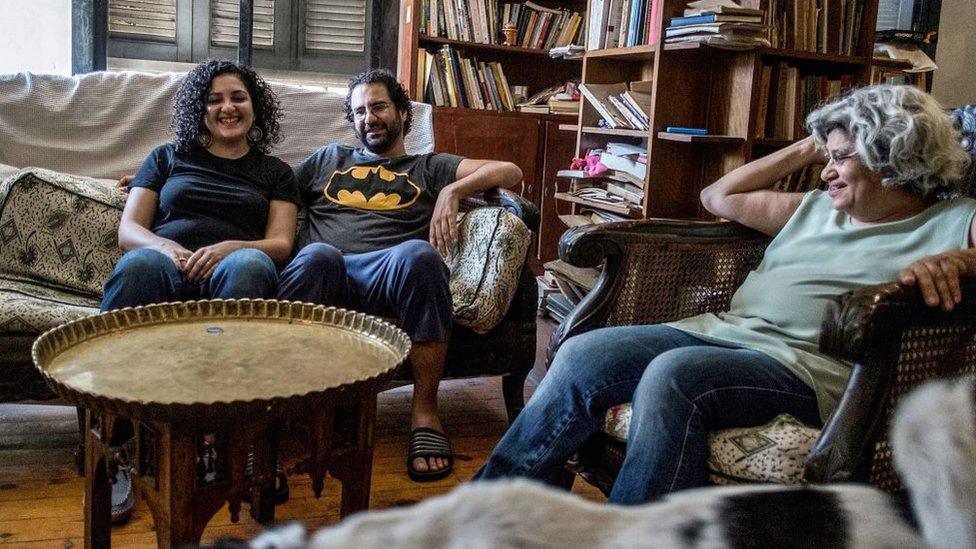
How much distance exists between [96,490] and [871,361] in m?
1.25

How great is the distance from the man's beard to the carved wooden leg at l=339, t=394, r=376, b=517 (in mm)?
1299

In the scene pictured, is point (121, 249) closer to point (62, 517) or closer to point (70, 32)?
point (62, 517)

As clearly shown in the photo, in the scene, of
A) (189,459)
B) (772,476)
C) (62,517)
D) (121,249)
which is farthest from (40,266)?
(772,476)

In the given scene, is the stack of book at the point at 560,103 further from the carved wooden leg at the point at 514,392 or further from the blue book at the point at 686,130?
the carved wooden leg at the point at 514,392

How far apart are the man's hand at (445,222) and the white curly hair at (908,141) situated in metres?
1.11

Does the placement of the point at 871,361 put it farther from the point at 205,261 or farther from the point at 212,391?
the point at 205,261

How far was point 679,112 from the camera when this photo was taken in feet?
10.2

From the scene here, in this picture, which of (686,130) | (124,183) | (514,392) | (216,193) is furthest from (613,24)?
(124,183)

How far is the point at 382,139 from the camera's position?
2.64 m

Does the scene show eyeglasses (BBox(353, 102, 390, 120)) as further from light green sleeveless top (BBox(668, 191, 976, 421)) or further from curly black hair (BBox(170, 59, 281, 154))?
light green sleeveless top (BBox(668, 191, 976, 421))

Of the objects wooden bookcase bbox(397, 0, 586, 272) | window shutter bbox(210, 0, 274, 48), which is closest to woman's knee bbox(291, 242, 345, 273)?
wooden bookcase bbox(397, 0, 586, 272)

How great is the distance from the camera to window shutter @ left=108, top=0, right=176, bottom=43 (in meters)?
4.46

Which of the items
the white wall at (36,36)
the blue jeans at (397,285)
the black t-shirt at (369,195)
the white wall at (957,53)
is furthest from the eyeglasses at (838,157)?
the white wall at (36,36)

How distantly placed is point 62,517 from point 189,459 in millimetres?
818
